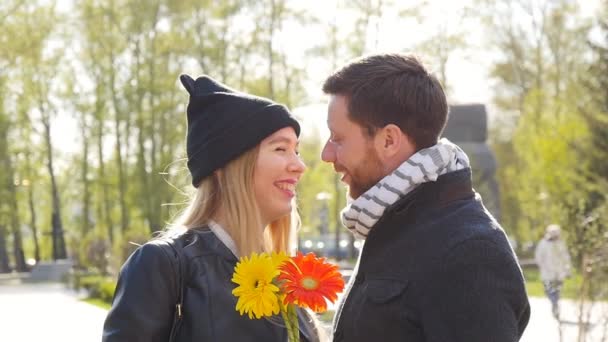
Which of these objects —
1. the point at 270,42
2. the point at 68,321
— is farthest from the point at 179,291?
the point at 270,42

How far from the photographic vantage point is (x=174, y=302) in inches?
124

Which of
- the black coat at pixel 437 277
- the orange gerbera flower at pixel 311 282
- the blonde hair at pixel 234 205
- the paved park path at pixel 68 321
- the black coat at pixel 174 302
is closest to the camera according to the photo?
the black coat at pixel 437 277

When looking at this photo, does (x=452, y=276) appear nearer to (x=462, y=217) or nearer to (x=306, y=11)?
(x=462, y=217)

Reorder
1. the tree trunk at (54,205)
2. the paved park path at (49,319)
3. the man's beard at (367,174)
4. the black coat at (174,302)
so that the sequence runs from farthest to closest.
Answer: the tree trunk at (54,205) → the paved park path at (49,319) → the black coat at (174,302) → the man's beard at (367,174)

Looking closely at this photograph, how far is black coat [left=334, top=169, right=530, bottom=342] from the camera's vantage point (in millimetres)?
2516

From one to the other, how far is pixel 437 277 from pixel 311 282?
32cm

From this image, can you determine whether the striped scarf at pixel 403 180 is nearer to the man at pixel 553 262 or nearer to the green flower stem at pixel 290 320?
the green flower stem at pixel 290 320

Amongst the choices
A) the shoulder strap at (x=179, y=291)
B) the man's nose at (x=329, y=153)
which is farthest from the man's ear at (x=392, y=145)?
the shoulder strap at (x=179, y=291)

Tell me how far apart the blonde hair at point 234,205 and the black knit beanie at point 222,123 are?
Result: 0.04m

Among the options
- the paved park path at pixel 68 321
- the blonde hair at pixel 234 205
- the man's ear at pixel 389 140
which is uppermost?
the man's ear at pixel 389 140

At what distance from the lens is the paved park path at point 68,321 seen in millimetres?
14058

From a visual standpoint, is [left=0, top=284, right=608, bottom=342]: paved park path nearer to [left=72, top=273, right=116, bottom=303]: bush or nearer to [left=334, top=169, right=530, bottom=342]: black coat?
[left=72, top=273, right=116, bottom=303]: bush

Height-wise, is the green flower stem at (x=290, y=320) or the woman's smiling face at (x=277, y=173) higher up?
the woman's smiling face at (x=277, y=173)

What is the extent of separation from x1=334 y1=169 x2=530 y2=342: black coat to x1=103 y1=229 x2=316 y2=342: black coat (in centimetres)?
39
